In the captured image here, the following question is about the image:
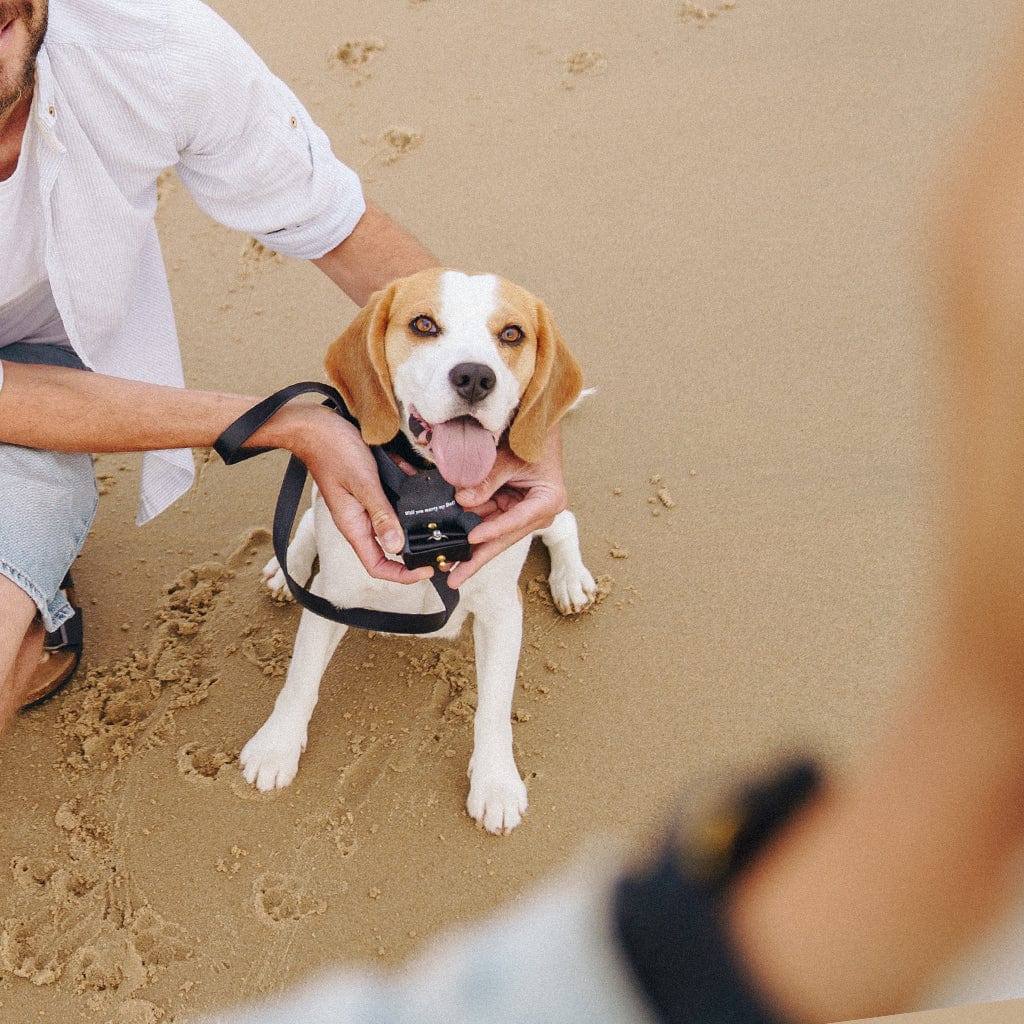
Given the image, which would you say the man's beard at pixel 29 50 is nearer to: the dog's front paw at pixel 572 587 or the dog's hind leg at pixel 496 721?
the dog's hind leg at pixel 496 721

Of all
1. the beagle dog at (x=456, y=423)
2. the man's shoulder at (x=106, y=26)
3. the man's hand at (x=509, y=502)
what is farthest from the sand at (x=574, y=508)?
the man's shoulder at (x=106, y=26)

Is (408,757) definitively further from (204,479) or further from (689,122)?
(689,122)

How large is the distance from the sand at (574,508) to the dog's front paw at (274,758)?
5 centimetres

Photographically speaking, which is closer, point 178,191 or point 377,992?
point 377,992

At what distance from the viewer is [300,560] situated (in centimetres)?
274

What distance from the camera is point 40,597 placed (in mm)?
2174

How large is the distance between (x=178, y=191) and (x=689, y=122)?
2.28 meters

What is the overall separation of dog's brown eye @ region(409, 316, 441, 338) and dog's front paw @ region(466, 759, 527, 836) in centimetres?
104

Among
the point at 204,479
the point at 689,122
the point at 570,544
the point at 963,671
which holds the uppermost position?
the point at 963,671

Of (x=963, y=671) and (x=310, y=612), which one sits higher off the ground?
(x=963, y=671)

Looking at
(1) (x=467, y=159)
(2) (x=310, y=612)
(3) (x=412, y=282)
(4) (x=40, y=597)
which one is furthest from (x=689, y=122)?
(4) (x=40, y=597)

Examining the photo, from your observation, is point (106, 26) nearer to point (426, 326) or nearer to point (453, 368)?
point (426, 326)

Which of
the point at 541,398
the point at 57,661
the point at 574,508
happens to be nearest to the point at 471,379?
the point at 541,398

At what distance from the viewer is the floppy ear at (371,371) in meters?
2.12
